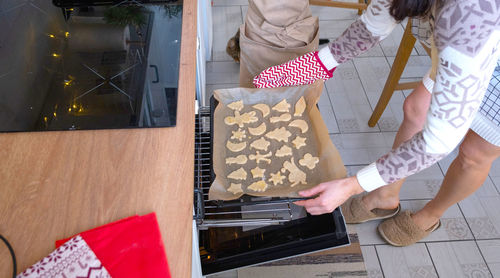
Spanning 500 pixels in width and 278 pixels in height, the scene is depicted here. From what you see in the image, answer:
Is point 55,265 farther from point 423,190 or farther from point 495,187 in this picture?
point 495,187

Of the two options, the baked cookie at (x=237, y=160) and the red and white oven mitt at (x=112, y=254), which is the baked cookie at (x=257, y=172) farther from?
the red and white oven mitt at (x=112, y=254)

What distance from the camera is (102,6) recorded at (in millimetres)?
1171

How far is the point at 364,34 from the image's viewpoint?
45.3 inches

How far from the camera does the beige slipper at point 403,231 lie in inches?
61.7

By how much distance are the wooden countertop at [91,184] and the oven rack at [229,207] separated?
205 mm

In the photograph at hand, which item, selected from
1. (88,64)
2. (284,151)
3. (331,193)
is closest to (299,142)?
(284,151)

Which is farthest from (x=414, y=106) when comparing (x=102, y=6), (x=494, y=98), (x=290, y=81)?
(x=102, y=6)

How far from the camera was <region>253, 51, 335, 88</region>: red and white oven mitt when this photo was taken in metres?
1.28

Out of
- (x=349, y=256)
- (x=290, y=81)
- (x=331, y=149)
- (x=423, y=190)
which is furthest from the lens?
(x=423, y=190)

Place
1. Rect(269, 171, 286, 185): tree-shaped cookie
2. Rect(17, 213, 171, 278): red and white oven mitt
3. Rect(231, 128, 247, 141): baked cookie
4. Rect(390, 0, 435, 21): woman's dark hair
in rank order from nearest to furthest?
Rect(17, 213, 171, 278): red and white oven mitt
Rect(390, 0, 435, 21): woman's dark hair
Rect(269, 171, 286, 185): tree-shaped cookie
Rect(231, 128, 247, 141): baked cookie

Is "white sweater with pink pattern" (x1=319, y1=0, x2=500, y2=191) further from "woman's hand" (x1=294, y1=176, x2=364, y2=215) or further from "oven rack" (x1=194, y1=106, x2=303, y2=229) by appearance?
"oven rack" (x1=194, y1=106, x2=303, y2=229)

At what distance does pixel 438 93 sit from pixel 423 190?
3.61 ft

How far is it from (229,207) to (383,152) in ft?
3.43

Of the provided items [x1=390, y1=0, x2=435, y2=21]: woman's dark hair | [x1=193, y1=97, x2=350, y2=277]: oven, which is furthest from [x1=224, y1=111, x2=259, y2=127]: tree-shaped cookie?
[x1=390, y1=0, x2=435, y2=21]: woman's dark hair
